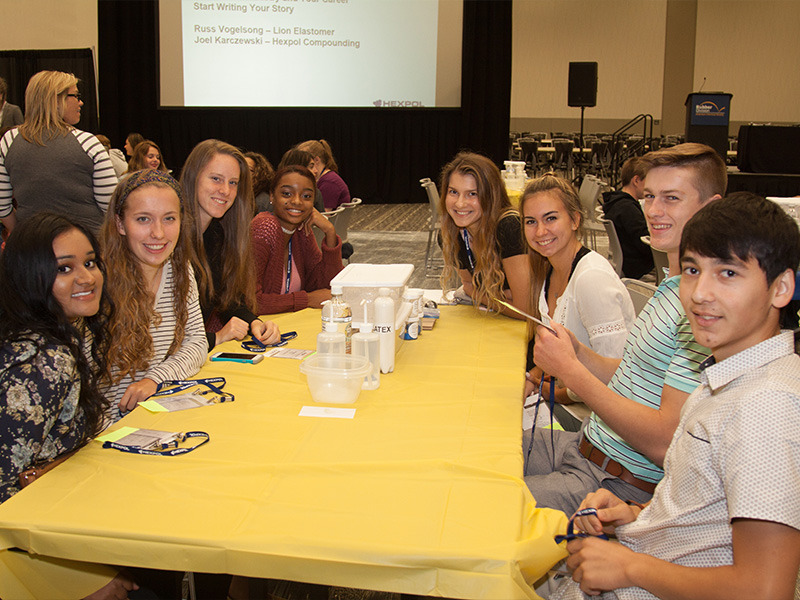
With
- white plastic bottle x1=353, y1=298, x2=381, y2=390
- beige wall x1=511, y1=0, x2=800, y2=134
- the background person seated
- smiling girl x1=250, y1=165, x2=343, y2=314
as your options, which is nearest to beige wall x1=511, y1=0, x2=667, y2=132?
beige wall x1=511, y1=0, x2=800, y2=134

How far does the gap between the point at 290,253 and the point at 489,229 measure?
3.25 feet

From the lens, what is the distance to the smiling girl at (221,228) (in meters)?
2.79

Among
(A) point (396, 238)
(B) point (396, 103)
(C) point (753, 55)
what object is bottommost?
(A) point (396, 238)

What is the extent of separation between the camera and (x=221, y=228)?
9.67 feet

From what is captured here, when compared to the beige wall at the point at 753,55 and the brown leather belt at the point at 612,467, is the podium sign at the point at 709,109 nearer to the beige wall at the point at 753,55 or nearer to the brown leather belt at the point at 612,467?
the beige wall at the point at 753,55

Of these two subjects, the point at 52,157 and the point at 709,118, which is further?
the point at 709,118

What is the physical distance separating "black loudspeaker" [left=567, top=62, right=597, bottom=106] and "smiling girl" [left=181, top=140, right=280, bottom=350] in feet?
33.8

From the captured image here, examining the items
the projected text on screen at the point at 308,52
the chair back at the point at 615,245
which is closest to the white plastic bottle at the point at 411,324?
the chair back at the point at 615,245

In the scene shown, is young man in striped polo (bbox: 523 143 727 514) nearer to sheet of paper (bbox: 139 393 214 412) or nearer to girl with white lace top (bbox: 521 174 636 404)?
girl with white lace top (bbox: 521 174 636 404)

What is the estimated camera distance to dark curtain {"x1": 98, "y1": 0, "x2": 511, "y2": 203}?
11.1 meters

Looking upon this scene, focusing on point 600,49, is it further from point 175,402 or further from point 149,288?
point 175,402

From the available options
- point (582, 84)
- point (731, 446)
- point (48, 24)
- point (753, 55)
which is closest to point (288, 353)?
point (731, 446)

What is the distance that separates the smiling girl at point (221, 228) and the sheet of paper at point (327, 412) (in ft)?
3.25

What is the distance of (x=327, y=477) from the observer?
1.46m
